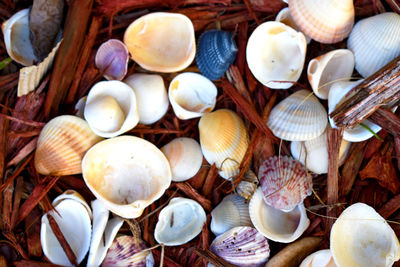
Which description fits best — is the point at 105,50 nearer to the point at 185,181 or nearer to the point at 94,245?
the point at 185,181

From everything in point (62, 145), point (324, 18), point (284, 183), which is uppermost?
point (324, 18)

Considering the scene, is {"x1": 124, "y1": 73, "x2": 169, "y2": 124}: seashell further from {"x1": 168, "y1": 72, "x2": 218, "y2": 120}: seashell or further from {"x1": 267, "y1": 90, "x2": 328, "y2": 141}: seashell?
{"x1": 267, "y1": 90, "x2": 328, "y2": 141}: seashell

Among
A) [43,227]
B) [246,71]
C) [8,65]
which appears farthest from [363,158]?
[8,65]

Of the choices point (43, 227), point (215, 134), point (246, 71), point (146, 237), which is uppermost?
point (246, 71)

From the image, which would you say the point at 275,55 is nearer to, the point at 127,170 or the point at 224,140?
the point at 224,140

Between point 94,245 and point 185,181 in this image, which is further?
point 185,181

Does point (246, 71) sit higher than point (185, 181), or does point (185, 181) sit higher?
point (246, 71)

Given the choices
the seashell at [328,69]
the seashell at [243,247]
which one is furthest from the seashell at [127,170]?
the seashell at [328,69]

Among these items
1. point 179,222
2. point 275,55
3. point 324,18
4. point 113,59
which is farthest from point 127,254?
point 324,18
